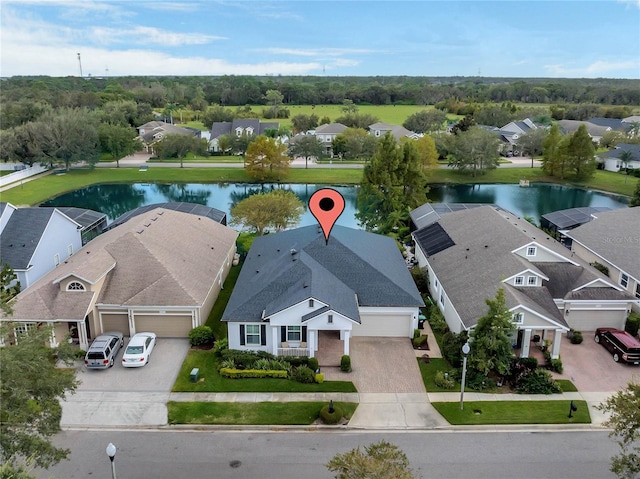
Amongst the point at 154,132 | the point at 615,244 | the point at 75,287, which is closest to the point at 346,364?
the point at 75,287

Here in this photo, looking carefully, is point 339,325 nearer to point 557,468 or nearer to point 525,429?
point 525,429

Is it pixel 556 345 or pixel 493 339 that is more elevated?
pixel 493 339

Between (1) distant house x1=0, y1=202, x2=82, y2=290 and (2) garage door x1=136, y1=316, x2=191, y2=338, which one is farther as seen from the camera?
(1) distant house x1=0, y1=202, x2=82, y2=290

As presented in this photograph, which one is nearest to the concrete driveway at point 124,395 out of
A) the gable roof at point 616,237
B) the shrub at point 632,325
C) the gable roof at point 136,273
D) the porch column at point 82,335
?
the porch column at point 82,335

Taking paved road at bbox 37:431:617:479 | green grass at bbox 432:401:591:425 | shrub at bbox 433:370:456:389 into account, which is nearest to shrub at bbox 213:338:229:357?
paved road at bbox 37:431:617:479

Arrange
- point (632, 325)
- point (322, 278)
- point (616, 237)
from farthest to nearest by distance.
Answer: point (616, 237) < point (632, 325) < point (322, 278)

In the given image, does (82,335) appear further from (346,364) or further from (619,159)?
(619,159)

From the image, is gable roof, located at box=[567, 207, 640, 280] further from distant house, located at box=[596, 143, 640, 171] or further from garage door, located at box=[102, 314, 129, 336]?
distant house, located at box=[596, 143, 640, 171]
